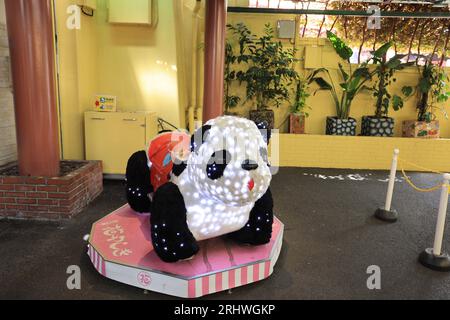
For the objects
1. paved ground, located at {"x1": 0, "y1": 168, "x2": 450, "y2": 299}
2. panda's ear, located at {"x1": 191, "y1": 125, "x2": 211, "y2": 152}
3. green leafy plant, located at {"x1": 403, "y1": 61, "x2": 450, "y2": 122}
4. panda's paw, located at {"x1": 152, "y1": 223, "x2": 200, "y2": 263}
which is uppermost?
green leafy plant, located at {"x1": 403, "y1": 61, "x2": 450, "y2": 122}

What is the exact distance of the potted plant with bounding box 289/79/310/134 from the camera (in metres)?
6.35

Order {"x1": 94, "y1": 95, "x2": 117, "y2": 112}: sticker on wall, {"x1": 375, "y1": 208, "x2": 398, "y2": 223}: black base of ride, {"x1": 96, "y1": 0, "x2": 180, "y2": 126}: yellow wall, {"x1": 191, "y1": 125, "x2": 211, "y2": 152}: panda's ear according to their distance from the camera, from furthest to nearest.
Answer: {"x1": 96, "y1": 0, "x2": 180, "y2": 126}: yellow wall → {"x1": 94, "y1": 95, "x2": 117, "y2": 112}: sticker on wall → {"x1": 375, "y1": 208, "x2": 398, "y2": 223}: black base of ride → {"x1": 191, "y1": 125, "x2": 211, "y2": 152}: panda's ear

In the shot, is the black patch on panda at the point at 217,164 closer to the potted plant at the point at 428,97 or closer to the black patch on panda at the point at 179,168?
the black patch on panda at the point at 179,168

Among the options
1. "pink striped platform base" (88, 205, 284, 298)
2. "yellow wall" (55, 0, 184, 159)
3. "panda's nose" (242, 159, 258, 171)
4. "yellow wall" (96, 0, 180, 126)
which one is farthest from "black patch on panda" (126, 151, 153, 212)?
"yellow wall" (96, 0, 180, 126)

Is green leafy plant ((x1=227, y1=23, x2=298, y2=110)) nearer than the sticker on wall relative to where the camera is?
No

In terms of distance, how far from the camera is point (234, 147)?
6.78 feet

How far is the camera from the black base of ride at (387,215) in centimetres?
365

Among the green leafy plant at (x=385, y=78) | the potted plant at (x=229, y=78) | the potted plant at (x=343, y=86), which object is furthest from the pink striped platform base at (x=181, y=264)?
the green leafy plant at (x=385, y=78)

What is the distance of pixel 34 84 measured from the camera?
3.18 m


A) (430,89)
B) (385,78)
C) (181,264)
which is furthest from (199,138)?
(430,89)

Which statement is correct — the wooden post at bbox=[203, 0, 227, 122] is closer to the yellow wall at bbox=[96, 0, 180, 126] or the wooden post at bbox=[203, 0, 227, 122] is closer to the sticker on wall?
the yellow wall at bbox=[96, 0, 180, 126]

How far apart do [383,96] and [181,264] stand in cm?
538

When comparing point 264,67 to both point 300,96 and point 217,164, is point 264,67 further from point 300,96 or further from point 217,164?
point 217,164

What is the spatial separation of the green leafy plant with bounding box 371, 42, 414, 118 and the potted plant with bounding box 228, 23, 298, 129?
1377 mm
